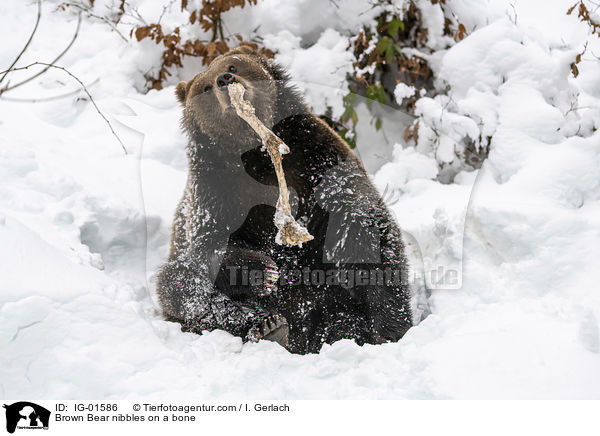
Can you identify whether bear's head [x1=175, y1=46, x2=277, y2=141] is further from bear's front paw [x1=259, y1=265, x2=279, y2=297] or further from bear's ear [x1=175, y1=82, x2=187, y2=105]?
bear's front paw [x1=259, y1=265, x2=279, y2=297]

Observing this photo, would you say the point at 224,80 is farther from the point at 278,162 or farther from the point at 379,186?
the point at 379,186

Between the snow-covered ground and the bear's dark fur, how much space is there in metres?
0.19

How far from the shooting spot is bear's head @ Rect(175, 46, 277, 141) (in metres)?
2.11

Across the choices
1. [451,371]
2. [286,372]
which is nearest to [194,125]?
[286,372]

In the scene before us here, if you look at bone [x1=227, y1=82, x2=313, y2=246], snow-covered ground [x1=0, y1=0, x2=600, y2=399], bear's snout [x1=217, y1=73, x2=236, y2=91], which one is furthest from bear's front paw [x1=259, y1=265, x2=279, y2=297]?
bear's snout [x1=217, y1=73, x2=236, y2=91]

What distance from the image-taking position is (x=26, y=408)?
159 centimetres

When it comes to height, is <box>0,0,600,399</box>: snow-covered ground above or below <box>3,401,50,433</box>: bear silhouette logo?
above

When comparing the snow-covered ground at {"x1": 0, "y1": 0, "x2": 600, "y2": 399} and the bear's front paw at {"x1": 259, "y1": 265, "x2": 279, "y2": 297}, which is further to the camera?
the bear's front paw at {"x1": 259, "y1": 265, "x2": 279, "y2": 297}

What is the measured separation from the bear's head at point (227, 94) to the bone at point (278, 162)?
0.04 metres

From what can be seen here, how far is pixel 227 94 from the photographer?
2.07 meters

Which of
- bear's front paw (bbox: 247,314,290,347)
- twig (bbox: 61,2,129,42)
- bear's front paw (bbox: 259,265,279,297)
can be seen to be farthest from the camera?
twig (bbox: 61,2,129,42)

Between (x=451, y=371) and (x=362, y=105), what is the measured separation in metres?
2.32

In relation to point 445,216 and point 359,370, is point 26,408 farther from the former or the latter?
point 445,216

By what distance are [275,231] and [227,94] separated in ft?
2.03
